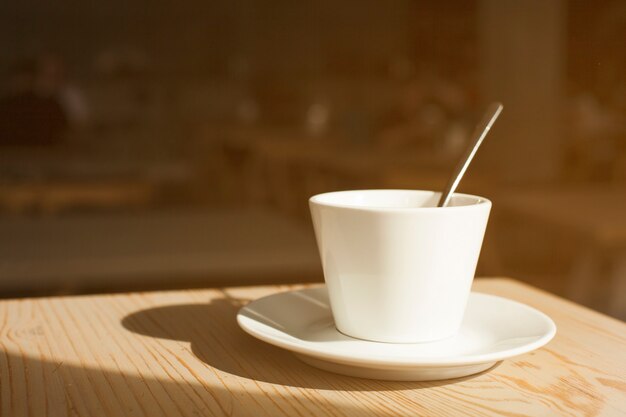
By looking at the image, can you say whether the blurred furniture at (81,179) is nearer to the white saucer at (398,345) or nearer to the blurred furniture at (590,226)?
the blurred furniture at (590,226)

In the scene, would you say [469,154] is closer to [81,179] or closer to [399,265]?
[399,265]

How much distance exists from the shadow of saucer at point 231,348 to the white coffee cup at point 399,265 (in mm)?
38

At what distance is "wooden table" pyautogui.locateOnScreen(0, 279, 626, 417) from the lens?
37cm

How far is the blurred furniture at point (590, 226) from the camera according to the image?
144 cm

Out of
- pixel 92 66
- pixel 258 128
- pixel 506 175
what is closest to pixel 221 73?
pixel 258 128

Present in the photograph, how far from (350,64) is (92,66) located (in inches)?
33.3

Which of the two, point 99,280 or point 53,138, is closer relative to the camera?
point 99,280

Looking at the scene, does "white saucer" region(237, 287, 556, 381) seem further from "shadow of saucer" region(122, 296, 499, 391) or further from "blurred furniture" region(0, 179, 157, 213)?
"blurred furniture" region(0, 179, 157, 213)

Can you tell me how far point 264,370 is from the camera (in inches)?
16.7

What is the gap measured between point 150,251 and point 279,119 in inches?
36.5

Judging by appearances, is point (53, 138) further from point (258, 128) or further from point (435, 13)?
point (435, 13)

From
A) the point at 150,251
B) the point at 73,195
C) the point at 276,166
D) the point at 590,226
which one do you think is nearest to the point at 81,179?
the point at 73,195

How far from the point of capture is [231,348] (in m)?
0.47

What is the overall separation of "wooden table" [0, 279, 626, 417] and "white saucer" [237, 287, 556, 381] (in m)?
0.01
